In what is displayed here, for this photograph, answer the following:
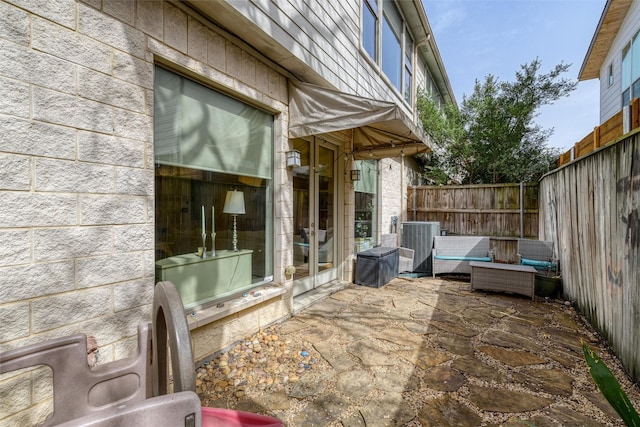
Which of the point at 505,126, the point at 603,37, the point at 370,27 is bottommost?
the point at 505,126

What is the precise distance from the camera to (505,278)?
4840 mm

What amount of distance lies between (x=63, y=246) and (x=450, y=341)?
11.8 ft

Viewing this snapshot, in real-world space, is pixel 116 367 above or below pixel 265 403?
above

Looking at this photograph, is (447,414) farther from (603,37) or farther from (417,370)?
(603,37)

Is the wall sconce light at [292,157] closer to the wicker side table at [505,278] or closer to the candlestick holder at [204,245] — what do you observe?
the candlestick holder at [204,245]

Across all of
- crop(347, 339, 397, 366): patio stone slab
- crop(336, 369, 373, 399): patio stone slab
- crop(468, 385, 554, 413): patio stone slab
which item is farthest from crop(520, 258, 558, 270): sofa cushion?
crop(336, 369, 373, 399): patio stone slab

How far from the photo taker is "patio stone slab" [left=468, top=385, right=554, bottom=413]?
7.01ft

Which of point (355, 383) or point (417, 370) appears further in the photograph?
point (417, 370)

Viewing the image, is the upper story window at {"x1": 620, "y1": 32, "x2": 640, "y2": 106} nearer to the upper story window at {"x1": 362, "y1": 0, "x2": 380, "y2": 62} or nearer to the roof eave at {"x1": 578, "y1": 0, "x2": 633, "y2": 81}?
the roof eave at {"x1": 578, "y1": 0, "x2": 633, "y2": 81}

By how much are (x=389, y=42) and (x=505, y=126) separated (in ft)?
13.6

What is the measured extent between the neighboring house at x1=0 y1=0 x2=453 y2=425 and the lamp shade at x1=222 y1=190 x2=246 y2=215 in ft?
0.09

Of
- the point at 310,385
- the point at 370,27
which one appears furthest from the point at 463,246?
the point at 310,385

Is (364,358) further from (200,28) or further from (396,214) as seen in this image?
(396,214)

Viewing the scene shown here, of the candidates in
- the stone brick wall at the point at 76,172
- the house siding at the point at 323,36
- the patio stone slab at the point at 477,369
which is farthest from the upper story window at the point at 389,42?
the patio stone slab at the point at 477,369
